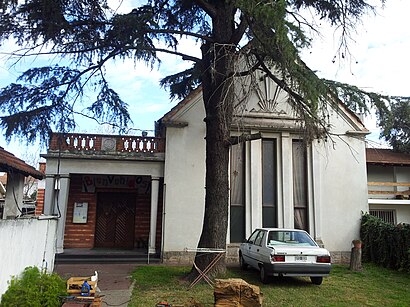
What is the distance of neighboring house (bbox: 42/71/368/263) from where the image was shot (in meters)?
13.4

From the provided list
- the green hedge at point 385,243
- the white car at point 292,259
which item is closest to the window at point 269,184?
the green hedge at point 385,243

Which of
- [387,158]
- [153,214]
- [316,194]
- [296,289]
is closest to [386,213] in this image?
[387,158]

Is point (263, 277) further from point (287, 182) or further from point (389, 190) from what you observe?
point (389, 190)

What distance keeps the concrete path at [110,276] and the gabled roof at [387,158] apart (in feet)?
44.7

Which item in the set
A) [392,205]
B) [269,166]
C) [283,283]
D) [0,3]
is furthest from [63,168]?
[392,205]

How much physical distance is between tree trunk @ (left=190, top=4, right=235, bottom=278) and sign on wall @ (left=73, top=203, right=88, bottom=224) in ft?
25.1

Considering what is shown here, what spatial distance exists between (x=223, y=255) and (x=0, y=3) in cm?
806

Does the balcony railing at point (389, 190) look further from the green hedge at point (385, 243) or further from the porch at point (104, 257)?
the porch at point (104, 257)

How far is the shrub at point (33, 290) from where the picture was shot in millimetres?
5770

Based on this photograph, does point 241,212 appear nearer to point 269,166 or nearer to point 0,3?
point 269,166

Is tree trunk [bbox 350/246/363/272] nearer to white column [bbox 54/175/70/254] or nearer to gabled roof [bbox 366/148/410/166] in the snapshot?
gabled roof [bbox 366/148/410/166]

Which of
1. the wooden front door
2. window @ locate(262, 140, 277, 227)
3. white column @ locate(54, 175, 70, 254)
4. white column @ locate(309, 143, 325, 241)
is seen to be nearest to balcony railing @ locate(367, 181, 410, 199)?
white column @ locate(309, 143, 325, 241)

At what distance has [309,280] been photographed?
10078mm

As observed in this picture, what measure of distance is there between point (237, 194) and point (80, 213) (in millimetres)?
6988
